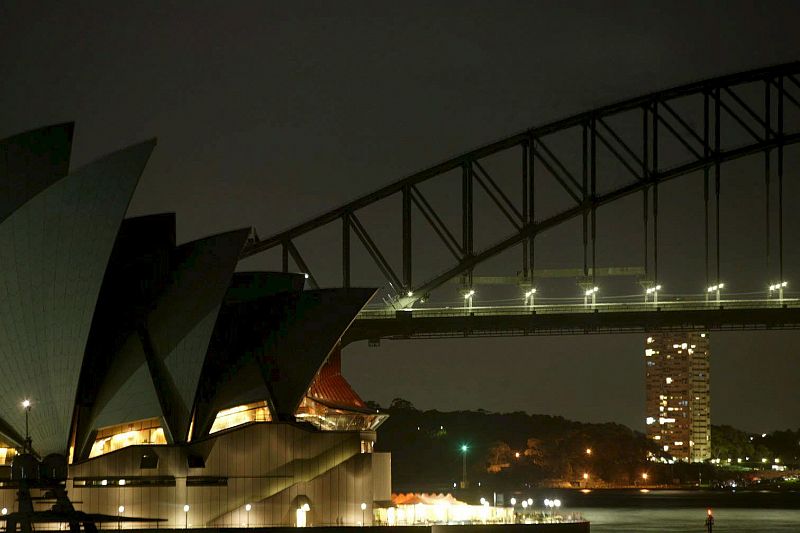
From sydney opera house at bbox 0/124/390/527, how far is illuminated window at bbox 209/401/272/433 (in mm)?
65

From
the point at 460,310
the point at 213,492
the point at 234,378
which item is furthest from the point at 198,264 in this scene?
the point at 460,310

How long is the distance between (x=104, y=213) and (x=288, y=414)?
14.4 m

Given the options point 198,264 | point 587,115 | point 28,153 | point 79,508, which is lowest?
point 79,508

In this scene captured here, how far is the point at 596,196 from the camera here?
4008 inches

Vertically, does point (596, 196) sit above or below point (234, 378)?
above

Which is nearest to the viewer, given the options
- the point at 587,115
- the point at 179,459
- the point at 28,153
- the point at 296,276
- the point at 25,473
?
the point at 25,473

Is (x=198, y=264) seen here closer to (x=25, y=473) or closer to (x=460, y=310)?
(x=25, y=473)

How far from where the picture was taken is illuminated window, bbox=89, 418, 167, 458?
60.0 meters

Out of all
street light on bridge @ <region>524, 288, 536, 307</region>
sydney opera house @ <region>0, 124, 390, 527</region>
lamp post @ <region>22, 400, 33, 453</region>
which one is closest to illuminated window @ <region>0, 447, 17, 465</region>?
sydney opera house @ <region>0, 124, 390, 527</region>

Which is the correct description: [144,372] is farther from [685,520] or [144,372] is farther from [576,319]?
[685,520]

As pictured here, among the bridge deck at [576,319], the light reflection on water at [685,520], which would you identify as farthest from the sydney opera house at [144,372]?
the bridge deck at [576,319]

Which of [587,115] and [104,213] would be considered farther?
[587,115]

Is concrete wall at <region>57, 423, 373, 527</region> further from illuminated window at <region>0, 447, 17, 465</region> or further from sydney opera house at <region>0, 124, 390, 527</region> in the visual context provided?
illuminated window at <region>0, 447, 17, 465</region>

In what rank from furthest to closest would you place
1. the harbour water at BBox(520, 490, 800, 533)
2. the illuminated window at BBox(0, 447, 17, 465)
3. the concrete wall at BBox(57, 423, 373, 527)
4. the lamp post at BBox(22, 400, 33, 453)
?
the harbour water at BBox(520, 490, 800, 533) < the illuminated window at BBox(0, 447, 17, 465) < the concrete wall at BBox(57, 423, 373, 527) < the lamp post at BBox(22, 400, 33, 453)
